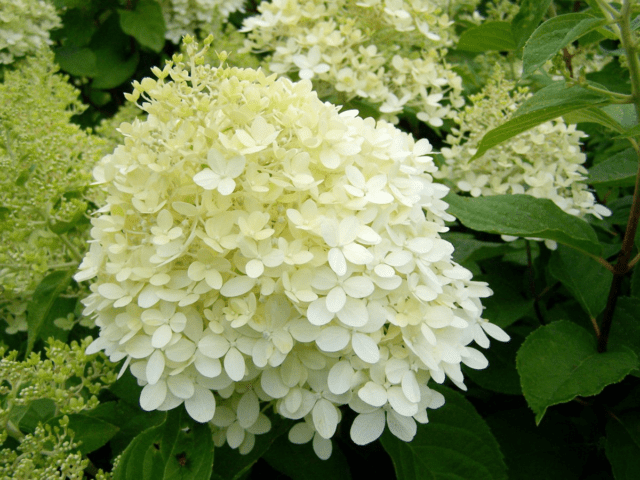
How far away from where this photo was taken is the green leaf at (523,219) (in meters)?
0.77

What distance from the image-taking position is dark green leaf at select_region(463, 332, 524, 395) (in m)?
0.94

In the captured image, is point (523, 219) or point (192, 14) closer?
point (523, 219)

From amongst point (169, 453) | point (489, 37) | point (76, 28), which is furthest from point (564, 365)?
point (76, 28)

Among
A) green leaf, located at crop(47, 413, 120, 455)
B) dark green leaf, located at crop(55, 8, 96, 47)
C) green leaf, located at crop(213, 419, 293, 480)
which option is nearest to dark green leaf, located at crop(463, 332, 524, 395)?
green leaf, located at crop(213, 419, 293, 480)

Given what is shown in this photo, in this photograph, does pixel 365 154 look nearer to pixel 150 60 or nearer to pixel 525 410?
pixel 525 410

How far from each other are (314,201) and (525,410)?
2.00ft

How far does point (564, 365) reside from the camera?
793mm

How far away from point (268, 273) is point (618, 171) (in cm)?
71

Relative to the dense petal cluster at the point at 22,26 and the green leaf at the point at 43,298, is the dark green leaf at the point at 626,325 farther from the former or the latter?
the dense petal cluster at the point at 22,26

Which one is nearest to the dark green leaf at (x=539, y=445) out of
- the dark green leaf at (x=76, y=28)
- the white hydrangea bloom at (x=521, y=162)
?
the white hydrangea bloom at (x=521, y=162)

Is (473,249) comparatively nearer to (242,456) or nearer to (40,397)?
(242,456)

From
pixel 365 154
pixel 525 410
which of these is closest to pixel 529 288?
pixel 525 410

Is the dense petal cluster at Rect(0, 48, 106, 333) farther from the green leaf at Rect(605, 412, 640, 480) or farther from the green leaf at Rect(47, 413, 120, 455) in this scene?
the green leaf at Rect(605, 412, 640, 480)

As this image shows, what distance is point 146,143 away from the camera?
67 cm
